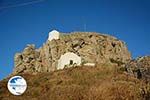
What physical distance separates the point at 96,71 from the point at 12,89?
70.2ft

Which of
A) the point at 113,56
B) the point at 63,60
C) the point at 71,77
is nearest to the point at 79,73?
the point at 71,77

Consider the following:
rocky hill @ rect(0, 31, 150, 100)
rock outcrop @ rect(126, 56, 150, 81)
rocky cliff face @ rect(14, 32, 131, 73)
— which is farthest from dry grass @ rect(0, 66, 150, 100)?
rocky cliff face @ rect(14, 32, 131, 73)

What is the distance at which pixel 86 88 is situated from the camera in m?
27.1

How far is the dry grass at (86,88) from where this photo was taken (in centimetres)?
2242

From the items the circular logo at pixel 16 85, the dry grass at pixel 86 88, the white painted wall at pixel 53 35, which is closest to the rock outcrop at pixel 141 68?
the dry grass at pixel 86 88

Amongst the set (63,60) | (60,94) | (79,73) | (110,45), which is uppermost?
(110,45)

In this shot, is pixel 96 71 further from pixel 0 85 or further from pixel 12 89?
pixel 12 89

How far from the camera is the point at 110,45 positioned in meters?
76.8

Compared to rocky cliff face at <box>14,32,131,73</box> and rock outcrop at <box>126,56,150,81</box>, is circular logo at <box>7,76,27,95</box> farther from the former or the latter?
rocky cliff face at <box>14,32,131,73</box>

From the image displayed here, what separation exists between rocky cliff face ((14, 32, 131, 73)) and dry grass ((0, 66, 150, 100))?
29753 millimetres

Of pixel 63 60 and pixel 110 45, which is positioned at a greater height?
pixel 110 45

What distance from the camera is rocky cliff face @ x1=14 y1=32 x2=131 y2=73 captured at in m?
68.6

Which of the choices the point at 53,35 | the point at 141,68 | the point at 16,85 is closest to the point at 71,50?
the point at 53,35

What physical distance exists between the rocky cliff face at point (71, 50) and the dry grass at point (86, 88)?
29.8 meters
